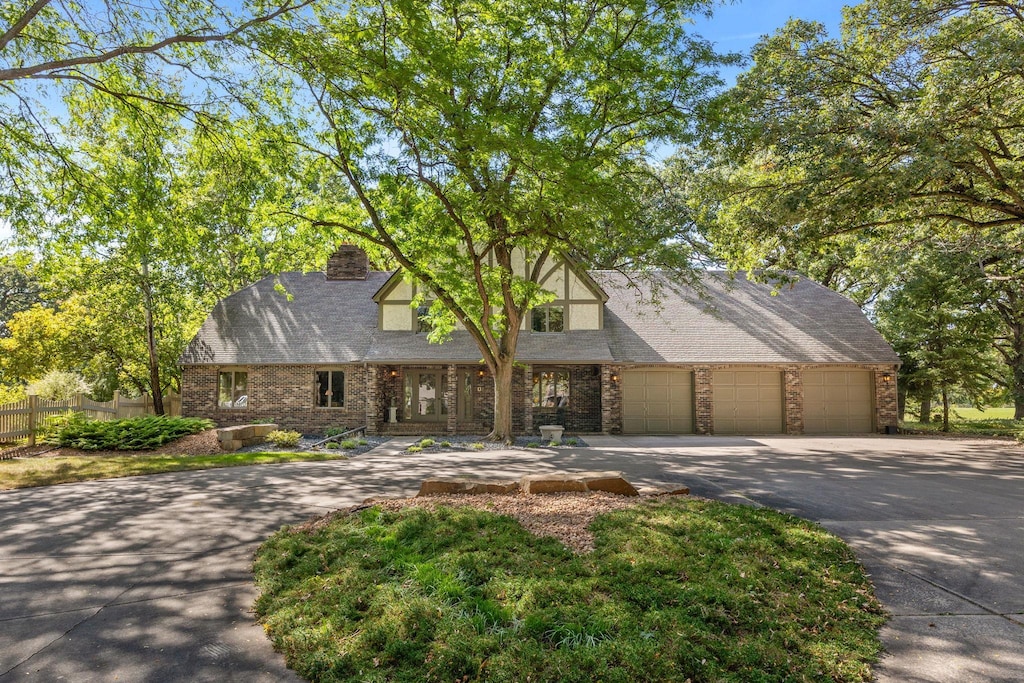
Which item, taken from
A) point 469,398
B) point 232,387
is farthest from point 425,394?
point 232,387

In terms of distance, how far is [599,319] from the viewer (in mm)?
19891

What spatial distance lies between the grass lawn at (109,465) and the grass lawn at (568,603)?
6.81m

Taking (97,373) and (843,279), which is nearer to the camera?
(97,373)

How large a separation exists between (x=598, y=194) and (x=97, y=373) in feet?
73.8

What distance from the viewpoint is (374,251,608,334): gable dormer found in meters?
19.9

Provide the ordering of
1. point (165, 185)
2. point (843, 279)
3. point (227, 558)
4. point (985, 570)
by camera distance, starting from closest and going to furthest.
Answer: point (985, 570) < point (227, 558) < point (165, 185) < point (843, 279)

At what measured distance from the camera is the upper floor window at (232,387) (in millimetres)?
19844

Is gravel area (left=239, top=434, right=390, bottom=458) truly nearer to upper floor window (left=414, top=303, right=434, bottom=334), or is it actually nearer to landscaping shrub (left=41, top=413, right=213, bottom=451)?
landscaping shrub (left=41, top=413, right=213, bottom=451)

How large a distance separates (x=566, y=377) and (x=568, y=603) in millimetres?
15712

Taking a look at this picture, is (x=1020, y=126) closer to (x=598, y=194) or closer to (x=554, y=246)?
(x=598, y=194)

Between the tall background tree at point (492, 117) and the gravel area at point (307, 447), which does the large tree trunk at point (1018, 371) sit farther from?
the gravel area at point (307, 447)

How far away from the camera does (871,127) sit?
10.8 metres

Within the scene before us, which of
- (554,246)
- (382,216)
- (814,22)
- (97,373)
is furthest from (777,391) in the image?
(97,373)

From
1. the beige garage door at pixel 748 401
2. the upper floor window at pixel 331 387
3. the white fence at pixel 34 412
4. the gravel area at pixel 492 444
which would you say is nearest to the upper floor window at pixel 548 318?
the gravel area at pixel 492 444
